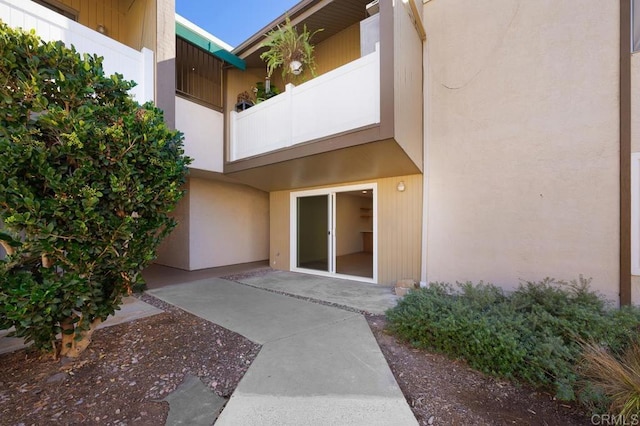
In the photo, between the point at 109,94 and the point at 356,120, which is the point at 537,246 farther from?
the point at 109,94

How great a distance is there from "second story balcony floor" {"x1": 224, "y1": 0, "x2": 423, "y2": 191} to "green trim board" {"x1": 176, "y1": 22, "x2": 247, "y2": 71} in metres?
0.22

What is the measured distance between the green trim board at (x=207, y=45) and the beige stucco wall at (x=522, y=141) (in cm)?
466

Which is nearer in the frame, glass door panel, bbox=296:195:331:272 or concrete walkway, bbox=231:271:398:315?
concrete walkway, bbox=231:271:398:315

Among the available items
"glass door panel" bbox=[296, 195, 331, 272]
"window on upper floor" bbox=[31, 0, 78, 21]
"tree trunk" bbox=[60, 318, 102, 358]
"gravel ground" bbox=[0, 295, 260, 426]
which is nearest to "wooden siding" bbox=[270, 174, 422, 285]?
"glass door panel" bbox=[296, 195, 331, 272]

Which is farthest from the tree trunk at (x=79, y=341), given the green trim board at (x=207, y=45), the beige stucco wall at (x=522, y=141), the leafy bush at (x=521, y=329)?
the green trim board at (x=207, y=45)

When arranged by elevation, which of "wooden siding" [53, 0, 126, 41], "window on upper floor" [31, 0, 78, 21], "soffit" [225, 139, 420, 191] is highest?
"wooden siding" [53, 0, 126, 41]

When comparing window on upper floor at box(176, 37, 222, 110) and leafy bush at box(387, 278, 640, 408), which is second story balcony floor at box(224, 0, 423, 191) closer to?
window on upper floor at box(176, 37, 222, 110)

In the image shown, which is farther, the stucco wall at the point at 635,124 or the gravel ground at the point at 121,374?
the stucco wall at the point at 635,124

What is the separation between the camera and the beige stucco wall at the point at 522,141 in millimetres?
3686

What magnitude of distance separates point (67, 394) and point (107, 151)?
2.04 metres

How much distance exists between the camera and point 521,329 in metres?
2.66

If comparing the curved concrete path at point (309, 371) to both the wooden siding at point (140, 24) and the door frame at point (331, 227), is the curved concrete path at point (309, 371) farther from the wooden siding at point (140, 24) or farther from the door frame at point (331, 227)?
the wooden siding at point (140, 24)

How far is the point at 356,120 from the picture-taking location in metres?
4.39

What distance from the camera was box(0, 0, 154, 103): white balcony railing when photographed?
385 centimetres
